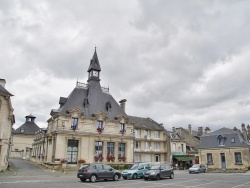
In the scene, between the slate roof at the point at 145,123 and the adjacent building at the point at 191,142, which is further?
the adjacent building at the point at 191,142

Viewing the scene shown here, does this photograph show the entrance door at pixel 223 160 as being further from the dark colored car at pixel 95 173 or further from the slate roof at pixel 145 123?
the dark colored car at pixel 95 173

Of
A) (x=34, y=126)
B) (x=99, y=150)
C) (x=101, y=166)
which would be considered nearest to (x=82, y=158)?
(x=99, y=150)

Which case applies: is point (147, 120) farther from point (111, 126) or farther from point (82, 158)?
point (82, 158)

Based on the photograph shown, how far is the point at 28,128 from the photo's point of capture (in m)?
61.5

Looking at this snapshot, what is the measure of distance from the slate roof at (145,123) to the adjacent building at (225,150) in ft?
31.7

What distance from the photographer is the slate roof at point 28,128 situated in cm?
5984

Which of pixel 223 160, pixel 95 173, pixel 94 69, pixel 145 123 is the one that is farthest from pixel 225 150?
pixel 95 173

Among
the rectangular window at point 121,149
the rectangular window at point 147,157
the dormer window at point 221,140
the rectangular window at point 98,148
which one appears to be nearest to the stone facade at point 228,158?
the dormer window at point 221,140

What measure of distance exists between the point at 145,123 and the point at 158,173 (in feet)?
90.9

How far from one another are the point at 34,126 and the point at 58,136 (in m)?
32.5

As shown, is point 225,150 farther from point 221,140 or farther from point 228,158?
point 221,140

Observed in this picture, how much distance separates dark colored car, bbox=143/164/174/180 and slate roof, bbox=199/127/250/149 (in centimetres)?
1969

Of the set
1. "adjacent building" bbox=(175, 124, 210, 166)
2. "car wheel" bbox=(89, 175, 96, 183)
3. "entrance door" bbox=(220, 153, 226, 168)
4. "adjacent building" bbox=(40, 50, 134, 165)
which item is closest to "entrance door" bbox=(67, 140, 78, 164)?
"adjacent building" bbox=(40, 50, 134, 165)

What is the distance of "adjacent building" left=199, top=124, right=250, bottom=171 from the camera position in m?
36.7
